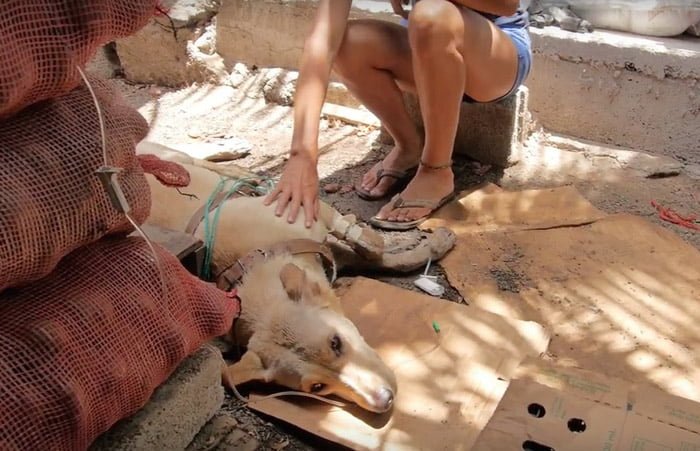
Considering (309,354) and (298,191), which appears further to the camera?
(298,191)

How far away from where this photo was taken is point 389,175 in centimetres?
332

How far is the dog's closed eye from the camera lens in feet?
6.65

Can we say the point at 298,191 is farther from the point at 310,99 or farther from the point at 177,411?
the point at 177,411

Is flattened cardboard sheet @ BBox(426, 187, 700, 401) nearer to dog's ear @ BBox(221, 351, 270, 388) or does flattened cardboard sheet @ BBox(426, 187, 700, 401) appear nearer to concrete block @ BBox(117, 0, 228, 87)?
dog's ear @ BBox(221, 351, 270, 388)

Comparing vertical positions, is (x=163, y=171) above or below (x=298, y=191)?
above

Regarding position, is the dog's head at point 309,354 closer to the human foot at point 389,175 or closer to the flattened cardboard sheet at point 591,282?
the flattened cardboard sheet at point 591,282

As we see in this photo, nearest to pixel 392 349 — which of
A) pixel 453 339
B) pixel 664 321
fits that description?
pixel 453 339

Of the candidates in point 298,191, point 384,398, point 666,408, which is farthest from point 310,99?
point 666,408

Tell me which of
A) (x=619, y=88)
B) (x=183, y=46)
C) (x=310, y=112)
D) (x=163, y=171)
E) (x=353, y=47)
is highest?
(x=163, y=171)

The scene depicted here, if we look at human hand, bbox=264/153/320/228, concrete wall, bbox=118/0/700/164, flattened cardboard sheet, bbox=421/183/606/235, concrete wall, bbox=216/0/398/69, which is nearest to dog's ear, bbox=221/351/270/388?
human hand, bbox=264/153/320/228

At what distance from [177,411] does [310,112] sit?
52.1 inches

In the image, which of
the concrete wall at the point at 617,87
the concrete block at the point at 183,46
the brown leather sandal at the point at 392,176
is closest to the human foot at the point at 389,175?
the brown leather sandal at the point at 392,176

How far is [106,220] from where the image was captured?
4.70 feet

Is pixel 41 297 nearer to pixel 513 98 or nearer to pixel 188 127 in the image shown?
pixel 513 98
